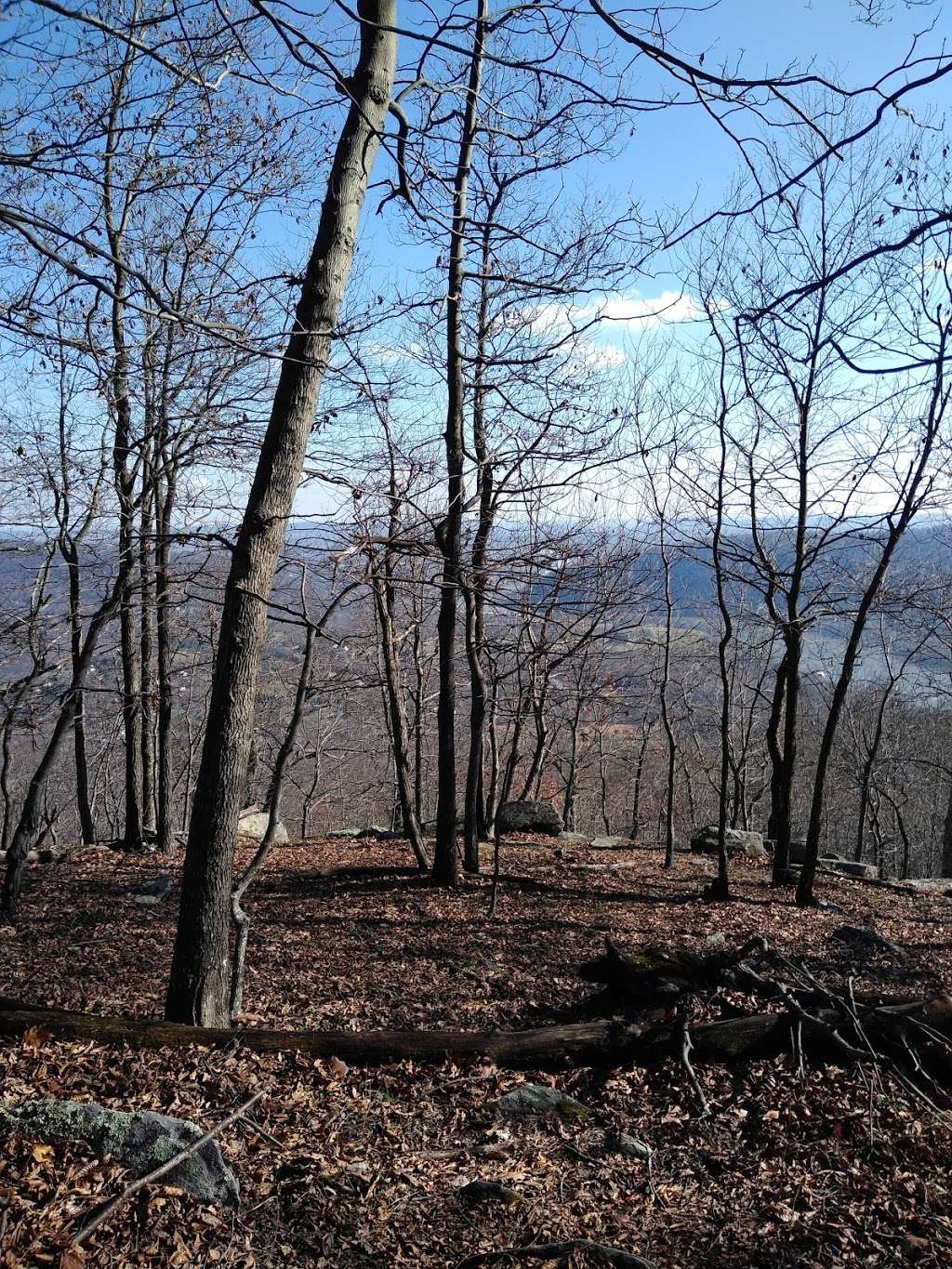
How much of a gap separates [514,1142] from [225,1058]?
4.29 feet

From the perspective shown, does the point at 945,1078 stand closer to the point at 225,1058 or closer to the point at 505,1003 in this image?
the point at 505,1003

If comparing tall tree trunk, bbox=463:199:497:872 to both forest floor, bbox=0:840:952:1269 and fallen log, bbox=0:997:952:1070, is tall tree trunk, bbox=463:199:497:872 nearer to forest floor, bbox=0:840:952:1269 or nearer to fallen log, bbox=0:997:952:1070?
forest floor, bbox=0:840:952:1269

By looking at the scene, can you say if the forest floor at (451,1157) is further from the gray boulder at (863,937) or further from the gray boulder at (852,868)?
the gray boulder at (852,868)

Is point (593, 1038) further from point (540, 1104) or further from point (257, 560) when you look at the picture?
point (257, 560)

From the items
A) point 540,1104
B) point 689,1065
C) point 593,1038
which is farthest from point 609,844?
point 540,1104

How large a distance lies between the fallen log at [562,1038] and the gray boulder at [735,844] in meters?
11.1

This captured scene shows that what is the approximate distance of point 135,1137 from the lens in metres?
2.84

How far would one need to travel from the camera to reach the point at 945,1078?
3.93m

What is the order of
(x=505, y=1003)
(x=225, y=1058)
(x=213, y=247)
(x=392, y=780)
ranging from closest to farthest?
(x=225, y=1058) < (x=505, y=1003) < (x=213, y=247) < (x=392, y=780)

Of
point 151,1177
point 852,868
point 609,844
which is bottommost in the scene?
point 852,868

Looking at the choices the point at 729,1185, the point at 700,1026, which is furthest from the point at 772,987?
the point at 729,1185

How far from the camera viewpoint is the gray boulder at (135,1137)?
2754 millimetres

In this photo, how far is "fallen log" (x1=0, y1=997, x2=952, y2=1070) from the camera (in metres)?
3.88

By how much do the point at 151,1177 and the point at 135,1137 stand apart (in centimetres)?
24
